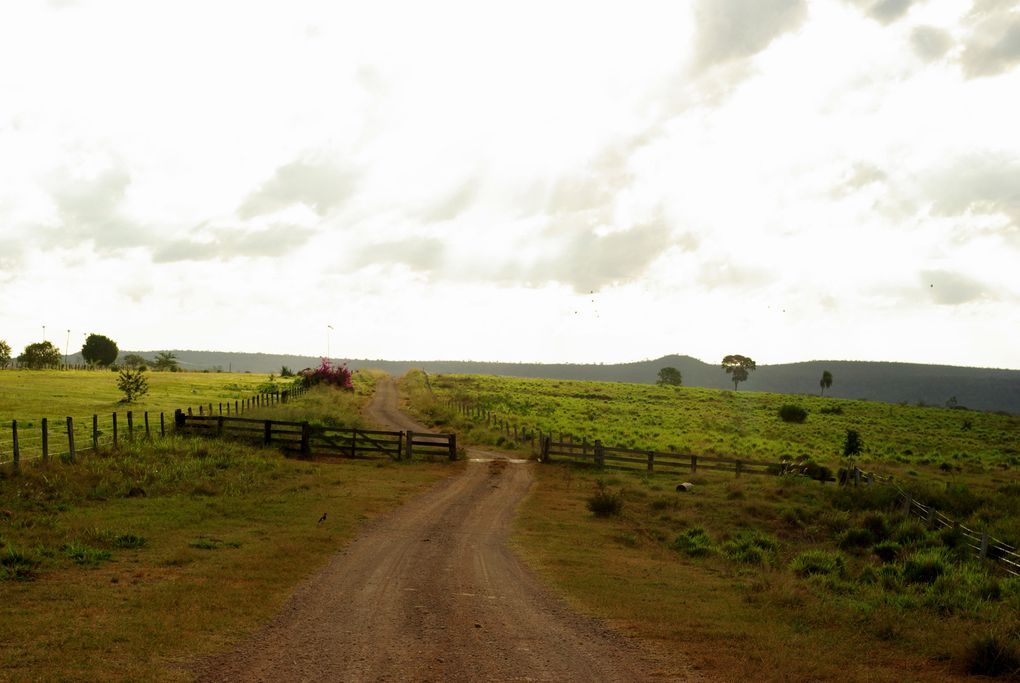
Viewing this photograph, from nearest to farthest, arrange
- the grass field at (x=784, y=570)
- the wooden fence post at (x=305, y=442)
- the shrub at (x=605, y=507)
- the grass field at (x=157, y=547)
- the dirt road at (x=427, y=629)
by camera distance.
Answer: the dirt road at (x=427, y=629) < the grass field at (x=157, y=547) < the grass field at (x=784, y=570) < the shrub at (x=605, y=507) < the wooden fence post at (x=305, y=442)

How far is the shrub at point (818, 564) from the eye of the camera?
1803 centimetres

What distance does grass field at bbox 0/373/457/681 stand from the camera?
959 centimetres

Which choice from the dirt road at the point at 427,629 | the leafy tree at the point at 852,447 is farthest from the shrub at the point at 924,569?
the leafy tree at the point at 852,447

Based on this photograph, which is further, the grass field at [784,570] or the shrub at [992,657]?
the grass field at [784,570]

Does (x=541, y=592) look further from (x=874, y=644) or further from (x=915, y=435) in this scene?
(x=915, y=435)

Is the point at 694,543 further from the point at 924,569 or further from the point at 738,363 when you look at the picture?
the point at 738,363

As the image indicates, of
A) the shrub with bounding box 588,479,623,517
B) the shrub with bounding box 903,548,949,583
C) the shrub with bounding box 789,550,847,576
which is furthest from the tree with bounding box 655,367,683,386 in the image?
the shrub with bounding box 903,548,949,583

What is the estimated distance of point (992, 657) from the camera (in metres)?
10.3

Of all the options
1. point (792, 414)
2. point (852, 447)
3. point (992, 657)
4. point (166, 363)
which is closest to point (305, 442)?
point (992, 657)

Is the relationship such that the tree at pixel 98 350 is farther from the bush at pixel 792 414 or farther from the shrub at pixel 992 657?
the shrub at pixel 992 657

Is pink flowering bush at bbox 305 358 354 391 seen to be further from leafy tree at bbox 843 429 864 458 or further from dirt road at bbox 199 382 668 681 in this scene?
dirt road at bbox 199 382 668 681

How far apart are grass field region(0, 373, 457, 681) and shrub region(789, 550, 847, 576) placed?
1255cm

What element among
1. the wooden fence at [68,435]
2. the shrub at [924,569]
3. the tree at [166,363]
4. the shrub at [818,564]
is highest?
the tree at [166,363]

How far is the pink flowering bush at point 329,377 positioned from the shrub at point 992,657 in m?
70.0
